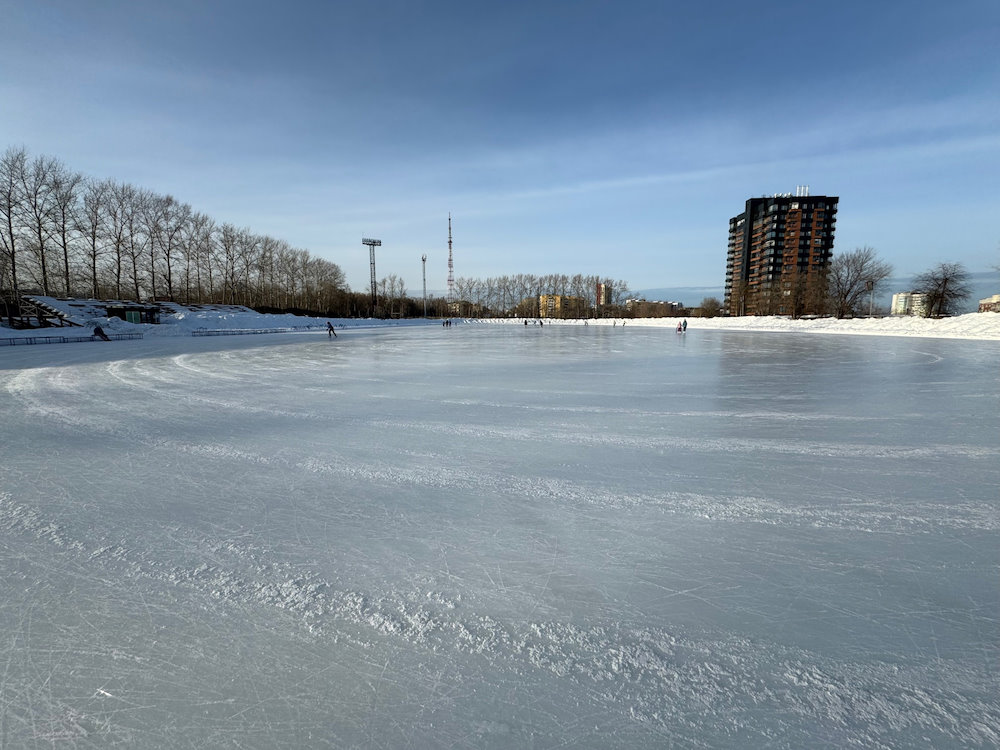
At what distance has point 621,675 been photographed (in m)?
1.69

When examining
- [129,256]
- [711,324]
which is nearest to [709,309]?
[711,324]

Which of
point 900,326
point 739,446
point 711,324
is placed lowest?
point 739,446

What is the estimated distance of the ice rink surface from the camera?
5.03 feet

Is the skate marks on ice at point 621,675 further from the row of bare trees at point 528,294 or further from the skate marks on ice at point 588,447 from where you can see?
the row of bare trees at point 528,294

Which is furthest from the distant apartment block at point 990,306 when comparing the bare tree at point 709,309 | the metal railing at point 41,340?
the metal railing at point 41,340

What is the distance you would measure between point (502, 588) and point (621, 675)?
71cm

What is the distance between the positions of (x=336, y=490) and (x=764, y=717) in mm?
2902

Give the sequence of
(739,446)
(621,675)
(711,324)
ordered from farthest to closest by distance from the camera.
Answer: (711,324) < (739,446) < (621,675)

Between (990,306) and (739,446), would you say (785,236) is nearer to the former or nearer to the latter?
(990,306)

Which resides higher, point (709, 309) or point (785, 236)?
point (785, 236)

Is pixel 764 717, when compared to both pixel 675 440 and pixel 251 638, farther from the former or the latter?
pixel 675 440

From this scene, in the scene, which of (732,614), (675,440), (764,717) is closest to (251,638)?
(764,717)

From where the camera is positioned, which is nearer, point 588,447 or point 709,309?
point 588,447

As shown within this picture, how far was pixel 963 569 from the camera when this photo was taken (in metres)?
2.35
